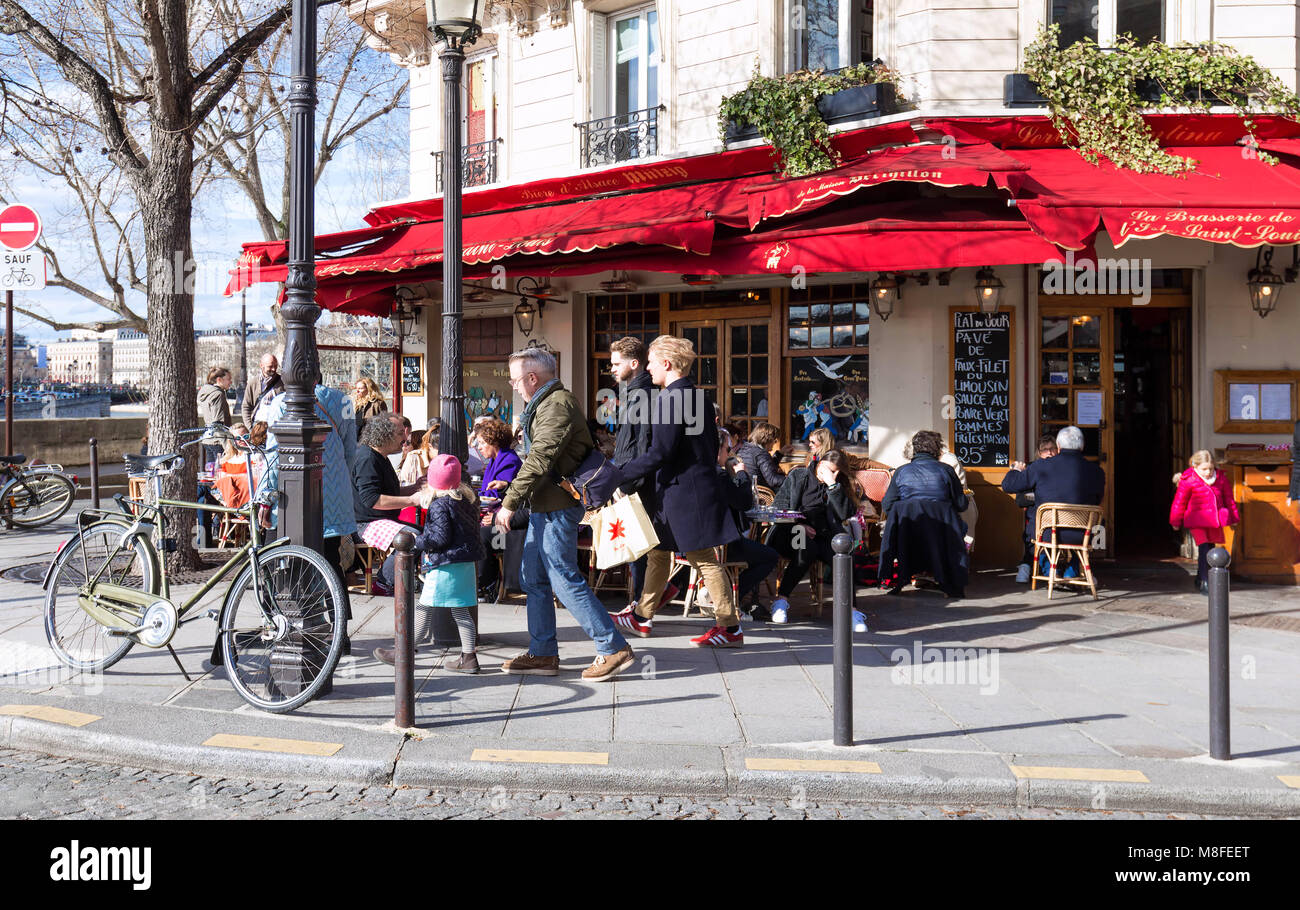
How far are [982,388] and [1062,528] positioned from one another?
72.8 inches

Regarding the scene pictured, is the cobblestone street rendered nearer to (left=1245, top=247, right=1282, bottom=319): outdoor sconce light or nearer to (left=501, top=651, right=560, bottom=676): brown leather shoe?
(left=501, top=651, right=560, bottom=676): brown leather shoe

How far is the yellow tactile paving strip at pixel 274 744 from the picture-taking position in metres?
4.60

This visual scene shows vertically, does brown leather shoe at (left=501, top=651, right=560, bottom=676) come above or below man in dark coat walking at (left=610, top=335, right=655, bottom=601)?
below

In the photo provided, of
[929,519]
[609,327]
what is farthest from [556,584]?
[609,327]

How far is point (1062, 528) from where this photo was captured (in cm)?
895

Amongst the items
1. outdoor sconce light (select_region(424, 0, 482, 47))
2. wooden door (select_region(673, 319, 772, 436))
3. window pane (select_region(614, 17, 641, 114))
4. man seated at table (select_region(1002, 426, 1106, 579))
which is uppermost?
window pane (select_region(614, 17, 641, 114))

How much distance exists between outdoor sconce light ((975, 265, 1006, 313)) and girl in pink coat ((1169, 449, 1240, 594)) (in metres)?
2.27

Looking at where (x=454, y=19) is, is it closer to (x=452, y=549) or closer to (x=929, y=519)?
(x=452, y=549)

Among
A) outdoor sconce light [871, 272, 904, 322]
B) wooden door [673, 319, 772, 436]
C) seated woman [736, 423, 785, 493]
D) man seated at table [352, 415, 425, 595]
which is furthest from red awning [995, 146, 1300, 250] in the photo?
man seated at table [352, 415, 425, 595]

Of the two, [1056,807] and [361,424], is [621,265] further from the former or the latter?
[1056,807]

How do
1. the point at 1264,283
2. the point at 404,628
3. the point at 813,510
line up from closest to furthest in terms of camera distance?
the point at 404,628, the point at 813,510, the point at 1264,283

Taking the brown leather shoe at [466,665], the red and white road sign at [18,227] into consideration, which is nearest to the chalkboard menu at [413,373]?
the red and white road sign at [18,227]

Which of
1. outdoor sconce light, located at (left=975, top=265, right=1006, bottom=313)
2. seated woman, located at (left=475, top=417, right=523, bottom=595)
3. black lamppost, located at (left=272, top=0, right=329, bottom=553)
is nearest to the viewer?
black lamppost, located at (left=272, top=0, right=329, bottom=553)

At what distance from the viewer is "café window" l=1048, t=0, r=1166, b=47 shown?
402 inches
